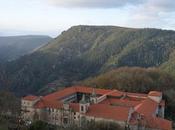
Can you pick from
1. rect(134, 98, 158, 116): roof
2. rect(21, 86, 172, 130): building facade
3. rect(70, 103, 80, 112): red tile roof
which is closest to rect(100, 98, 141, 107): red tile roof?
rect(21, 86, 172, 130): building facade

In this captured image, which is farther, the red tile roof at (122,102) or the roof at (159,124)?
the red tile roof at (122,102)

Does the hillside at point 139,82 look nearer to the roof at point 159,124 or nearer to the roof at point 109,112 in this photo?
the roof at point 109,112

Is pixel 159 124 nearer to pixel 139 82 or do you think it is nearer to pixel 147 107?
pixel 147 107

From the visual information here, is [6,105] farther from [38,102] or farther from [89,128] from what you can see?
[89,128]

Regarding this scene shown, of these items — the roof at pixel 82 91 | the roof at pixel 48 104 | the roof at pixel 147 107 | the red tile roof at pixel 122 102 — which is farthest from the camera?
the roof at pixel 82 91

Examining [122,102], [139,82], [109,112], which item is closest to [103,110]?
[109,112]

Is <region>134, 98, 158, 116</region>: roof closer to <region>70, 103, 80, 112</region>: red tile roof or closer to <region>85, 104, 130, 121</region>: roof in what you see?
<region>85, 104, 130, 121</region>: roof

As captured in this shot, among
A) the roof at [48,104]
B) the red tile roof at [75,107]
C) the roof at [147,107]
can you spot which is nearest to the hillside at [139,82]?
the roof at [147,107]

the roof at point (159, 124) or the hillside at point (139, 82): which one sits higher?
the hillside at point (139, 82)
